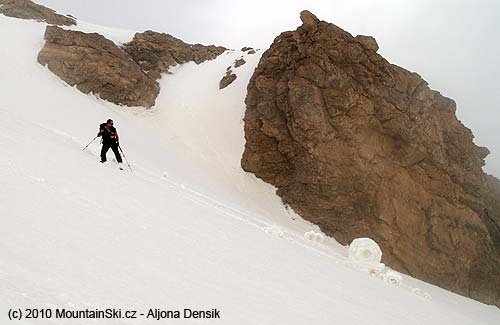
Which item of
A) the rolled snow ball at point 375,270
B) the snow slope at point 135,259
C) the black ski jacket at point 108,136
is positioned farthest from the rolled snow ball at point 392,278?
the black ski jacket at point 108,136

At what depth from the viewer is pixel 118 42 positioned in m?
40.4

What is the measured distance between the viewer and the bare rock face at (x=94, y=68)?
29859mm

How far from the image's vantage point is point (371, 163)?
26047mm

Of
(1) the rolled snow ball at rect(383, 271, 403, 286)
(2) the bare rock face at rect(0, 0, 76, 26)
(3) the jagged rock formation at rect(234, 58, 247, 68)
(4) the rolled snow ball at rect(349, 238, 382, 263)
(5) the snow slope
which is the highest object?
(3) the jagged rock formation at rect(234, 58, 247, 68)

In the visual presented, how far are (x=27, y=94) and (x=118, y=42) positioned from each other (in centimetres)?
1743

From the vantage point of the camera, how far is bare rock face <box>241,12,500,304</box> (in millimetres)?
25719

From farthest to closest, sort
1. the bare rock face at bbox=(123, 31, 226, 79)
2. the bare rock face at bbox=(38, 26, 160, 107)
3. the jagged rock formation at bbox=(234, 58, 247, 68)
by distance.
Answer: the bare rock face at bbox=(123, 31, 226, 79) < the jagged rock formation at bbox=(234, 58, 247, 68) < the bare rock face at bbox=(38, 26, 160, 107)

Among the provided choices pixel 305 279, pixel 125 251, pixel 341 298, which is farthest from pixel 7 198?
pixel 341 298

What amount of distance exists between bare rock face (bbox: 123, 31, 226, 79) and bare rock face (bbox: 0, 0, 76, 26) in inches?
258

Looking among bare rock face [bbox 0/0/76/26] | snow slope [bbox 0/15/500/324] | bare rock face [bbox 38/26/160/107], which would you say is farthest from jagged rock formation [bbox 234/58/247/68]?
snow slope [bbox 0/15/500/324]

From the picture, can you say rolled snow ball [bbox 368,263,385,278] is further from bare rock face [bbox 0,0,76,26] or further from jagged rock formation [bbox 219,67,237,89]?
bare rock face [bbox 0,0,76,26]

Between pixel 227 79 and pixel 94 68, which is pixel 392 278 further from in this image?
pixel 94 68

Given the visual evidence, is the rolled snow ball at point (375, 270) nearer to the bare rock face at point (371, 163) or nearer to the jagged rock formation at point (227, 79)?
the bare rock face at point (371, 163)

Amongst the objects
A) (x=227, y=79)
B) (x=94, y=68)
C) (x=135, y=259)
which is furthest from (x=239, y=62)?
(x=135, y=259)
